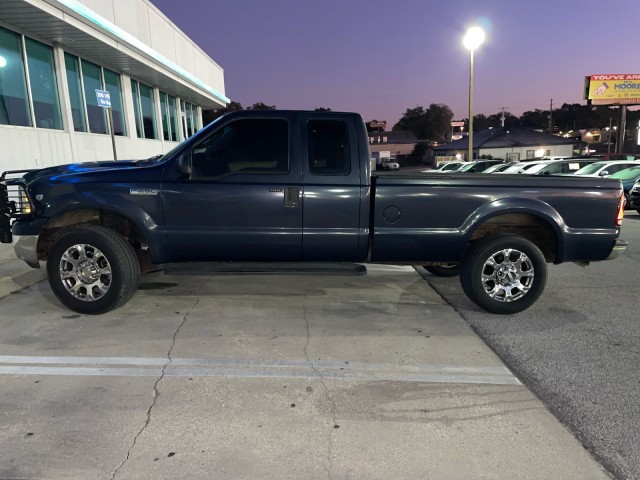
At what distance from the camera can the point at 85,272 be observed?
15.8 ft

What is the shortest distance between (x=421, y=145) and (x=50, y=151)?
274ft

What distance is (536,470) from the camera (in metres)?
2.57

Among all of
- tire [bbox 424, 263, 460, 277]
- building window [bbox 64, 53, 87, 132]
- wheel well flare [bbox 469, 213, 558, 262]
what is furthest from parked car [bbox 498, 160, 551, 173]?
building window [bbox 64, 53, 87, 132]

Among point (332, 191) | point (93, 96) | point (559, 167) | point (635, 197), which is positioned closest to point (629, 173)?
point (635, 197)

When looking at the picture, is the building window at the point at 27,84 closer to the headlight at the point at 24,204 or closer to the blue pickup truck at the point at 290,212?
the headlight at the point at 24,204

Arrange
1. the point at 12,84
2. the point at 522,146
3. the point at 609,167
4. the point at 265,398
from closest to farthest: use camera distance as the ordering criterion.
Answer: the point at 265,398 < the point at 12,84 < the point at 609,167 < the point at 522,146

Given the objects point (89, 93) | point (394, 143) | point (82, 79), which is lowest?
point (394, 143)

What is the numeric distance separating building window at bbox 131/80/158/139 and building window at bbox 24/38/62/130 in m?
4.94

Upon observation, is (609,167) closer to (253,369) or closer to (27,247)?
(253,369)

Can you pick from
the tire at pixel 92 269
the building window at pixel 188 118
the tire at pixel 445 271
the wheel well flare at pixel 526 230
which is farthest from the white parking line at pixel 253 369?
the building window at pixel 188 118

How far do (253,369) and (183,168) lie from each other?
7.13ft

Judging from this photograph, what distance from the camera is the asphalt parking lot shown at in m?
2.62

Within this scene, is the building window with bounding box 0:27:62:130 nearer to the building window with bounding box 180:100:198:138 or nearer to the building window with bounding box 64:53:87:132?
the building window with bounding box 64:53:87:132

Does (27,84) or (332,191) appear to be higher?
(27,84)
